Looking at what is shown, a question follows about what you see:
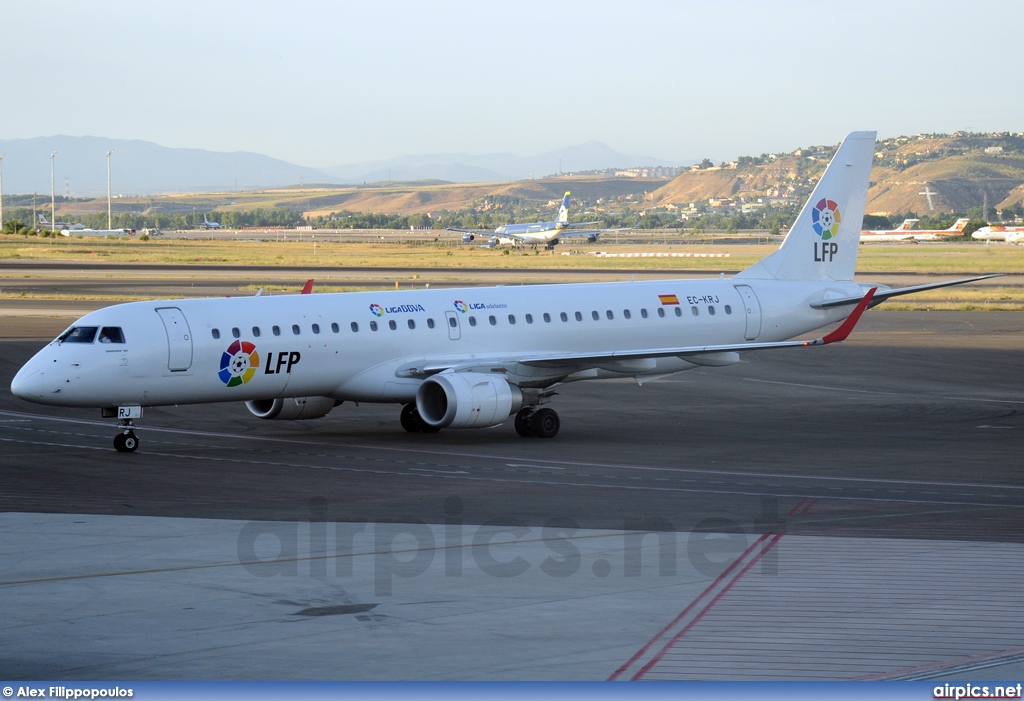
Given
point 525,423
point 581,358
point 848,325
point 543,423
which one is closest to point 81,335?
point 525,423

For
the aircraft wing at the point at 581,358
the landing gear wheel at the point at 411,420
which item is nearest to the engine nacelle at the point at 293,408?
the landing gear wheel at the point at 411,420

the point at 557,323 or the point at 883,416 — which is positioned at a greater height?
the point at 557,323

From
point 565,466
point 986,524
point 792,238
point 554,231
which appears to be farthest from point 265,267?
point 986,524

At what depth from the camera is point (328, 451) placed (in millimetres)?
30500

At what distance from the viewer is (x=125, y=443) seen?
98.2ft

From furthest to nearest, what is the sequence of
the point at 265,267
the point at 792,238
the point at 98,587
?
the point at 265,267 → the point at 792,238 → the point at 98,587

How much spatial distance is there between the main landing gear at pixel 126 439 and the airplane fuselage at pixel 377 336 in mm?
721

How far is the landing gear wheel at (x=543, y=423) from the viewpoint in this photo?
33.0 meters

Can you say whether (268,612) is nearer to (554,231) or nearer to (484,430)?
(484,430)

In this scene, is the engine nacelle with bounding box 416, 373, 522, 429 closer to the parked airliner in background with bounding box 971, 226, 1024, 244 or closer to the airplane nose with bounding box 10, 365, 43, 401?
the airplane nose with bounding box 10, 365, 43, 401

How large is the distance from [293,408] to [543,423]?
20.2ft

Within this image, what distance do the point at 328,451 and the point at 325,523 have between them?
9.70 metres

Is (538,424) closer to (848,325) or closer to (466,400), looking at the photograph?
(466,400)

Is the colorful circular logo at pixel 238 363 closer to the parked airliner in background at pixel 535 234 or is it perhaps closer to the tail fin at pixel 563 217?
the parked airliner in background at pixel 535 234
